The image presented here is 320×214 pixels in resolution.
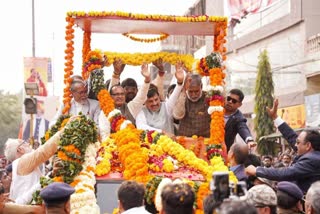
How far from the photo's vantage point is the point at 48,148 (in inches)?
325

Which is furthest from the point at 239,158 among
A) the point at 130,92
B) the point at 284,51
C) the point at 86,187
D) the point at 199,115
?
the point at 284,51

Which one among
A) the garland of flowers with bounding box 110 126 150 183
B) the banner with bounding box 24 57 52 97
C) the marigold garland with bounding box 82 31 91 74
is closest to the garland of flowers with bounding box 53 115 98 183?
the garland of flowers with bounding box 110 126 150 183

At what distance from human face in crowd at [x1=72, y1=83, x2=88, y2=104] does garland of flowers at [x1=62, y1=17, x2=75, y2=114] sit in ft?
0.33

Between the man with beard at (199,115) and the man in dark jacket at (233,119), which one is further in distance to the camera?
the man in dark jacket at (233,119)

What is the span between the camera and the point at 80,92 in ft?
34.5

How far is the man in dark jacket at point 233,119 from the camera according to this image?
10555mm

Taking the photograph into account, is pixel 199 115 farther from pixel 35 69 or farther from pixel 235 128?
pixel 35 69

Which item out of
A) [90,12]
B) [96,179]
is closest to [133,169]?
[96,179]

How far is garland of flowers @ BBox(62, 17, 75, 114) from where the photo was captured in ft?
34.2

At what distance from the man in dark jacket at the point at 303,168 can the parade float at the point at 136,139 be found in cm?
89

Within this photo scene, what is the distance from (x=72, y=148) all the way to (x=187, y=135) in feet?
8.88

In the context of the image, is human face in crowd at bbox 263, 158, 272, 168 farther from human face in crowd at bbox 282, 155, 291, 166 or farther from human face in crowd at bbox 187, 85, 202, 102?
human face in crowd at bbox 187, 85, 202, 102

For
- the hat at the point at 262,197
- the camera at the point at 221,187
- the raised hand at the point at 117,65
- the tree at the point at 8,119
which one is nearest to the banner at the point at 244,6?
the raised hand at the point at 117,65

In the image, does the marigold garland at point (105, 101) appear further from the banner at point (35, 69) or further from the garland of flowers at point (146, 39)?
the banner at point (35, 69)
